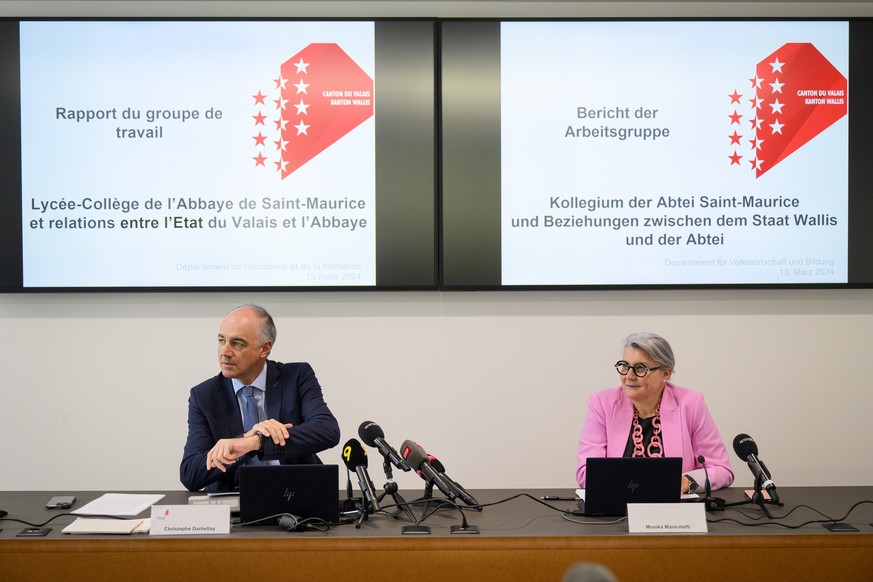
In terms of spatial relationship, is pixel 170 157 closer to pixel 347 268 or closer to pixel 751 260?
pixel 347 268

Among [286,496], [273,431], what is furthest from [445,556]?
[273,431]

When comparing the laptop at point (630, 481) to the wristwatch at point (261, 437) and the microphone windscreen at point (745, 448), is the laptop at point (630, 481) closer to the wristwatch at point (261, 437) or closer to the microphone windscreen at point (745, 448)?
the microphone windscreen at point (745, 448)

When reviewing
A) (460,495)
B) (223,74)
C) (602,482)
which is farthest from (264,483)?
(223,74)

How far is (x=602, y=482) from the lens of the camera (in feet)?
8.02

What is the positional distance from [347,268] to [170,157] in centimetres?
100

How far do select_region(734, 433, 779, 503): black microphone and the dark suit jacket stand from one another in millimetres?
1449

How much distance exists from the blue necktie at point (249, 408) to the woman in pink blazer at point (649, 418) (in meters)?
1.26

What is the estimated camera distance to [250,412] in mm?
3092

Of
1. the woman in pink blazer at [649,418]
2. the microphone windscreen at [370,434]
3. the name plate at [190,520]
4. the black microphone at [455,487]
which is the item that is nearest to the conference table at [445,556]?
the name plate at [190,520]

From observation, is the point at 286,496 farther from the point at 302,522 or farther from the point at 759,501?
the point at 759,501

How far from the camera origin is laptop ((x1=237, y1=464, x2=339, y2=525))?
2389mm

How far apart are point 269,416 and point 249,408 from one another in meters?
0.09

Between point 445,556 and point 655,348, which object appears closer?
point 445,556

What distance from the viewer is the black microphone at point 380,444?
2.41 meters
